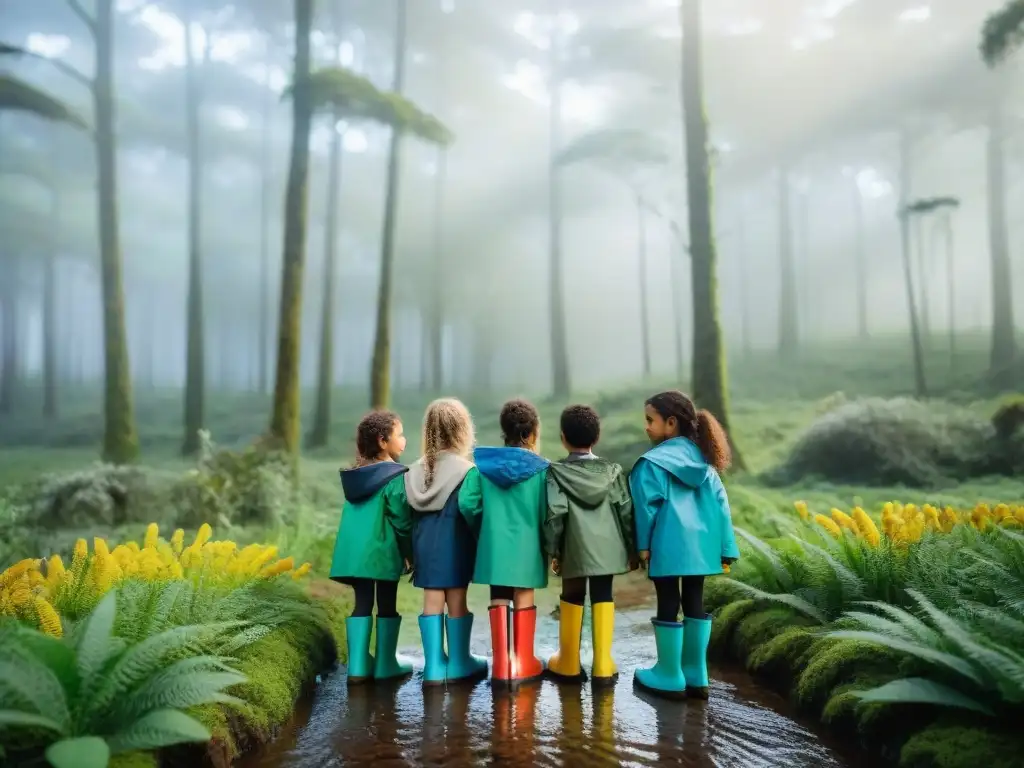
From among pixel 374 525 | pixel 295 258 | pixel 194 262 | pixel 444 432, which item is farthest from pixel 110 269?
pixel 444 432

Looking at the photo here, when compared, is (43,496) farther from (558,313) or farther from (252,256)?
(558,313)

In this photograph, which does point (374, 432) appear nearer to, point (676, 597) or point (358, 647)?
point (358, 647)

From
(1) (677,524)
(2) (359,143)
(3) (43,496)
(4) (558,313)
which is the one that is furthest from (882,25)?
(3) (43,496)

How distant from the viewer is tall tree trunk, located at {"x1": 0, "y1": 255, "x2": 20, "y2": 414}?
1310 cm

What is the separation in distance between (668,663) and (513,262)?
44.6 ft

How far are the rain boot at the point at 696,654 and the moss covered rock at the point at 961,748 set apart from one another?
3.71 feet

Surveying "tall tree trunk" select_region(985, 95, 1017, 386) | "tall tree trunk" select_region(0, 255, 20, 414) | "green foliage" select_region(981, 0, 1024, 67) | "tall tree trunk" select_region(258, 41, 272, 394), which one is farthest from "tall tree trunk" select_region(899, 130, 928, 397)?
"tall tree trunk" select_region(0, 255, 20, 414)

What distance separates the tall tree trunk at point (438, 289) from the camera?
50.4ft

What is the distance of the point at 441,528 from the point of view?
156 inches

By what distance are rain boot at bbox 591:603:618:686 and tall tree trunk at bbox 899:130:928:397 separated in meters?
10.1

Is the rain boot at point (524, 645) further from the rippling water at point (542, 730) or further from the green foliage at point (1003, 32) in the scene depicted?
Result: the green foliage at point (1003, 32)

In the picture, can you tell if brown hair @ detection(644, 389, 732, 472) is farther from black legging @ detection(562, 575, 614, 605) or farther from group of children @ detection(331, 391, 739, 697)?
black legging @ detection(562, 575, 614, 605)

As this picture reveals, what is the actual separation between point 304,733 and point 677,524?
199cm

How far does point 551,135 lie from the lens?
1557cm
